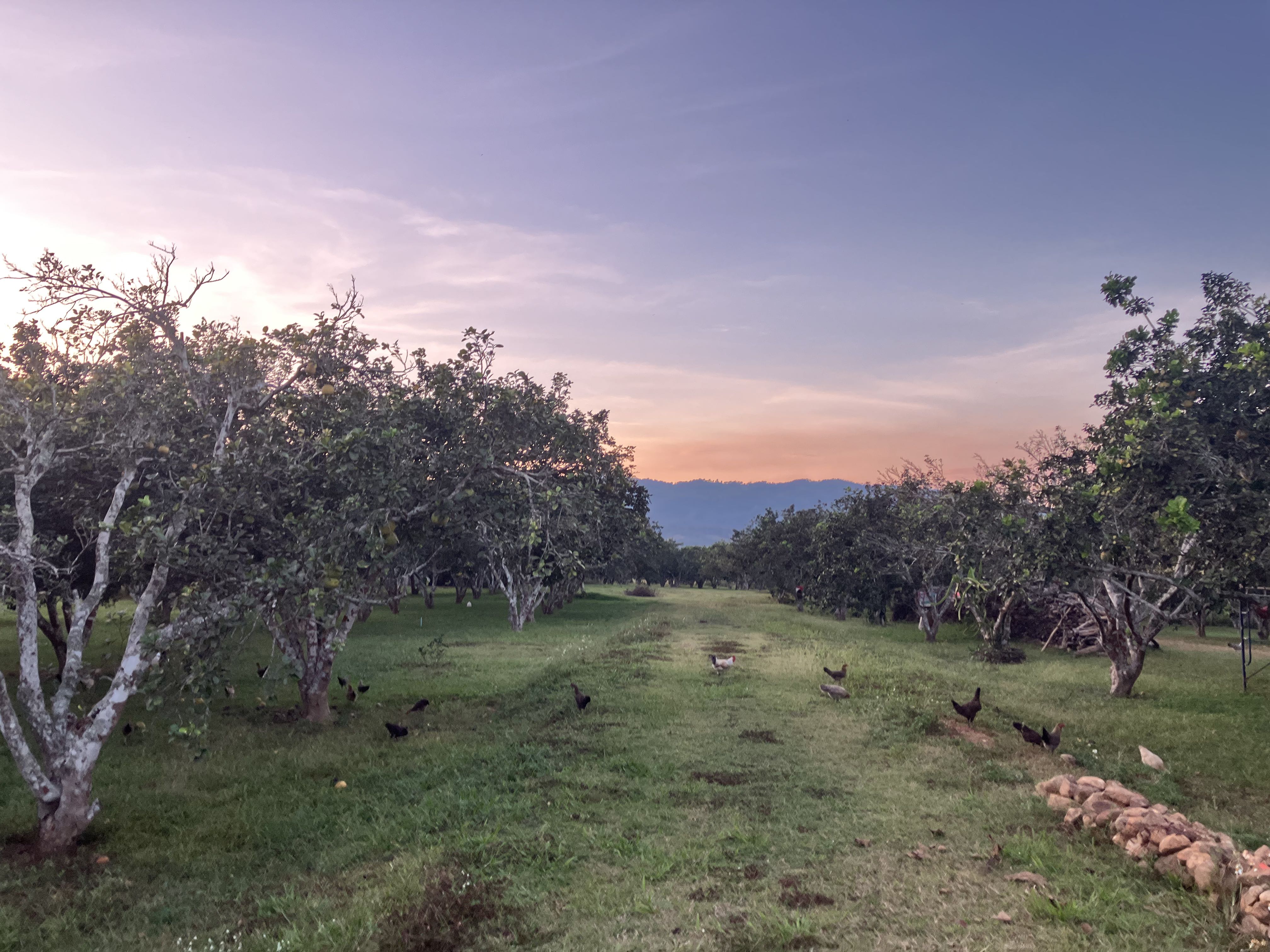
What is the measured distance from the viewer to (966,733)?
17422 mm

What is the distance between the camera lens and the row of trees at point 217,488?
11.3 metres

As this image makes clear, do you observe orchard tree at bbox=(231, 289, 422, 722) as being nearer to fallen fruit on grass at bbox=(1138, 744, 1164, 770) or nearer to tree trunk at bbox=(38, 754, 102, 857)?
tree trunk at bbox=(38, 754, 102, 857)

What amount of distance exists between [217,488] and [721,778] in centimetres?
1008

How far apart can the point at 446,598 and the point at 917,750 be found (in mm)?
58890

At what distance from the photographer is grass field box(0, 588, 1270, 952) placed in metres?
8.36

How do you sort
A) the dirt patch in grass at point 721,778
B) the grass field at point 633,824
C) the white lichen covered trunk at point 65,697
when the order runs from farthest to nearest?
the dirt patch in grass at point 721,778 → the white lichen covered trunk at point 65,697 → the grass field at point 633,824

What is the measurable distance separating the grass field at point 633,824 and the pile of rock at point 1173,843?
0.26m

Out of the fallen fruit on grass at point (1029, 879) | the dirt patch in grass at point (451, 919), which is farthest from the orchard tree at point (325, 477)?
the fallen fruit on grass at point (1029, 879)

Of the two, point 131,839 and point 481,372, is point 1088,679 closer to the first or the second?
point 481,372

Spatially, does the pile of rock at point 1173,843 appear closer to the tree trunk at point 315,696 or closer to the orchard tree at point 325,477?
the orchard tree at point 325,477

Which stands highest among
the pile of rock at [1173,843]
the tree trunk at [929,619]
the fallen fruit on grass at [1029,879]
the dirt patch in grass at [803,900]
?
the pile of rock at [1173,843]

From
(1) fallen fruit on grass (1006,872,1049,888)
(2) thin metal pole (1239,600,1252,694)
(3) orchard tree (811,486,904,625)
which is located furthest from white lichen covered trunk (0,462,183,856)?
(3) orchard tree (811,486,904,625)

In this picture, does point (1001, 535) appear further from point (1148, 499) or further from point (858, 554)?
point (858, 554)

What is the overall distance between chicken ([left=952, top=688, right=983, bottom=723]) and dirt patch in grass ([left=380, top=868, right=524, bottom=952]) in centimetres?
1290
